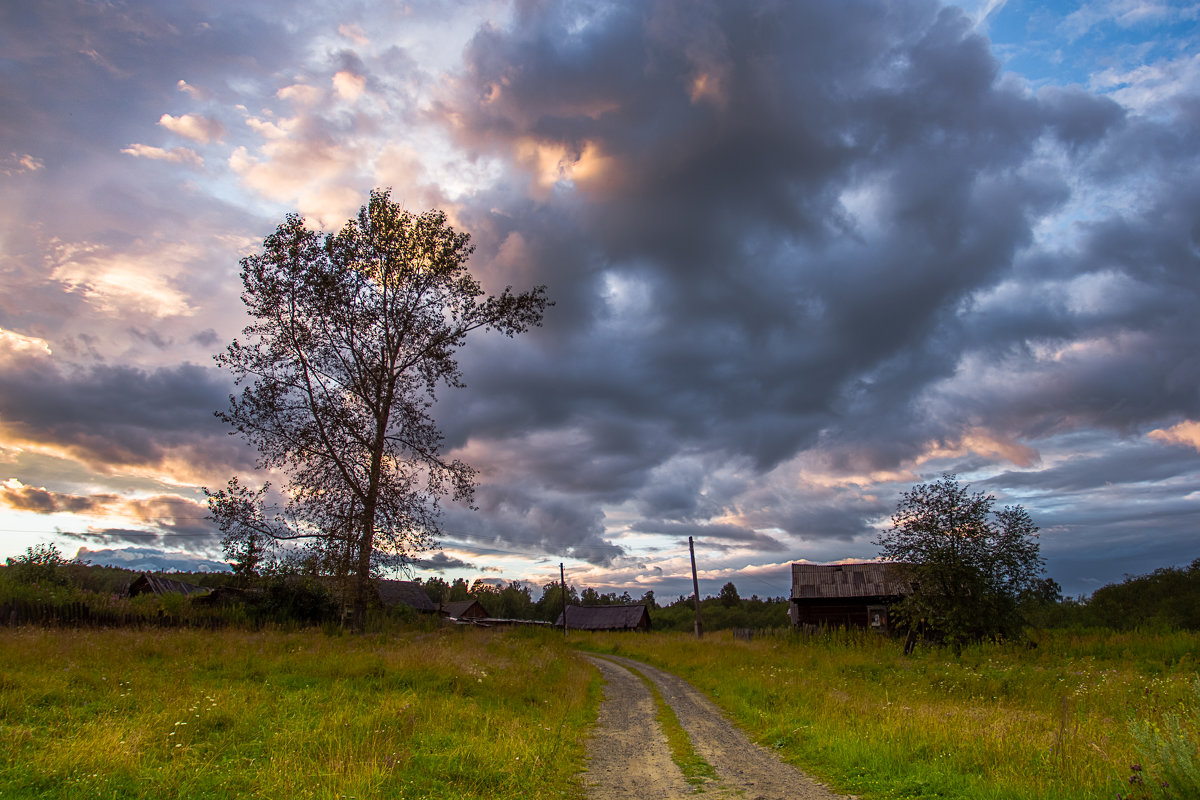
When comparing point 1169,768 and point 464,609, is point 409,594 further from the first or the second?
point 1169,768

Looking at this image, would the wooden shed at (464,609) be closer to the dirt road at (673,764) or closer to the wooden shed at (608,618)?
the wooden shed at (608,618)

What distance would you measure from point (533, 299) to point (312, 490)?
9.33 m

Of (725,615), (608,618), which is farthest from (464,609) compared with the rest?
(725,615)

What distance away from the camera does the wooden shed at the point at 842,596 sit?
135 ft

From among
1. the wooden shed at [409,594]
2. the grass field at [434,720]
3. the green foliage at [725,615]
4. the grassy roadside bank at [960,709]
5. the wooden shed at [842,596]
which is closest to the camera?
the grass field at [434,720]

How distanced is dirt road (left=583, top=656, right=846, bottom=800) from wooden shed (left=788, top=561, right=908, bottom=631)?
30.6m

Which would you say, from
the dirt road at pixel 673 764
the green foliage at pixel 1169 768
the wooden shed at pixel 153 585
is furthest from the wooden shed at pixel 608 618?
the green foliage at pixel 1169 768

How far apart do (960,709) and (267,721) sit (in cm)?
1193

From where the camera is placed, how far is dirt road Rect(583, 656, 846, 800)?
7.48 m

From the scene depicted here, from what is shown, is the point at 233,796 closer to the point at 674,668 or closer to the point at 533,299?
the point at 533,299

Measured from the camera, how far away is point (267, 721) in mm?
8906

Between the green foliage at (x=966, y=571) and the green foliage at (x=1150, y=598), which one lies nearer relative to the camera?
the green foliage at (x=966, y=571)

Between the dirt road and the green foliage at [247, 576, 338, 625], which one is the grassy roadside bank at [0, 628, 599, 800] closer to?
the dirt road

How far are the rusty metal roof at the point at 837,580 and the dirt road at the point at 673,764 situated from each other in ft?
101
